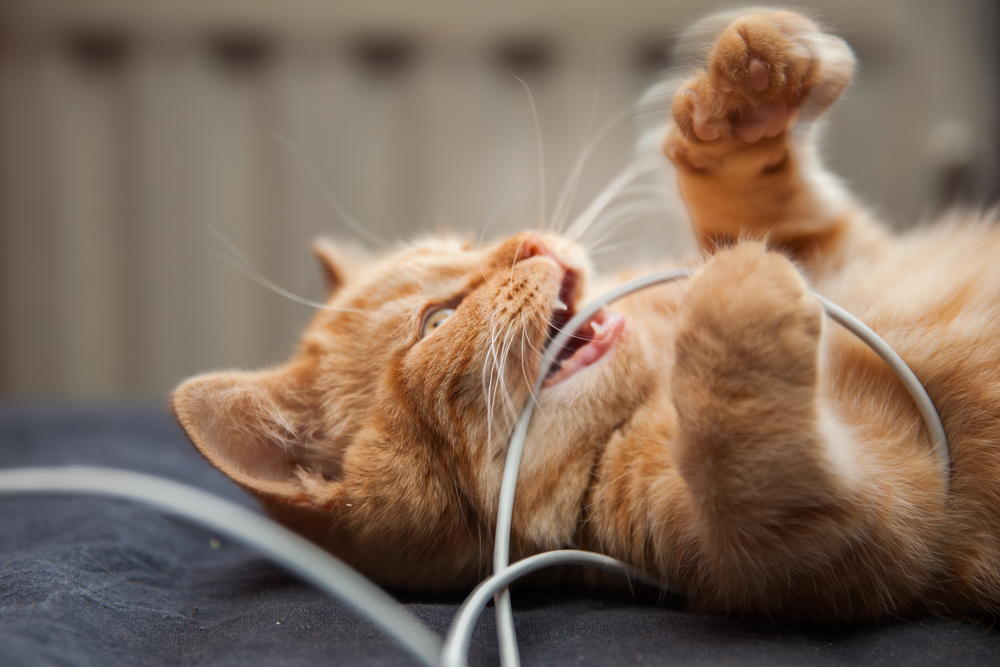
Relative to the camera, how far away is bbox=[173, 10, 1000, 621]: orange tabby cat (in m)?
0.62

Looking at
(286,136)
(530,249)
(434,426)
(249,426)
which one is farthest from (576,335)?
(286,136)

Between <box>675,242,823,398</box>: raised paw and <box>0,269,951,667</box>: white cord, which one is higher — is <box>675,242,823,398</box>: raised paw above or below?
above

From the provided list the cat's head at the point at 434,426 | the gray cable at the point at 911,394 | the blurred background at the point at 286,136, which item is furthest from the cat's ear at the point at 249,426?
the blurred background at the point at 286,136

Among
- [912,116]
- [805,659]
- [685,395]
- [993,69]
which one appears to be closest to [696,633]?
[805,659]

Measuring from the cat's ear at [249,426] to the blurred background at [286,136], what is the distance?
4.42 ft

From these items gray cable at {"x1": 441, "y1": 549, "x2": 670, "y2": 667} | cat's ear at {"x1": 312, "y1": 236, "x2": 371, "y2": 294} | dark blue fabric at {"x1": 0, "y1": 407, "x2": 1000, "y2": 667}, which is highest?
cat's ear at {"x1": 312, "y1": 236, "x2": 371, "y2": 294}

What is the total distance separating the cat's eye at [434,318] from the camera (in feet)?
2.93

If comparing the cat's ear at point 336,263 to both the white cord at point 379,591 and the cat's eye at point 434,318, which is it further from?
the white cord at point 379,591

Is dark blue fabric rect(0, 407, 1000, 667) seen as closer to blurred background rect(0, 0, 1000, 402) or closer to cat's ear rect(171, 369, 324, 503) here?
cat's ear rect(171, 369, 324, 503)

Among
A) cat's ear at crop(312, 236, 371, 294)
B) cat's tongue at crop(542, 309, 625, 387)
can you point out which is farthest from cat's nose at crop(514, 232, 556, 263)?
cat's ear at crop(312, 236, 371, 294)

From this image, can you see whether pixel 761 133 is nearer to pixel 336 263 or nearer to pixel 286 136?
pixel 336 263

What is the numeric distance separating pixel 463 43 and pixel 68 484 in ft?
6.39

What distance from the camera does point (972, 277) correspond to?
0.79m

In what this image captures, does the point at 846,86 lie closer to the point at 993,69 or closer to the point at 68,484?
the point at 68,484
